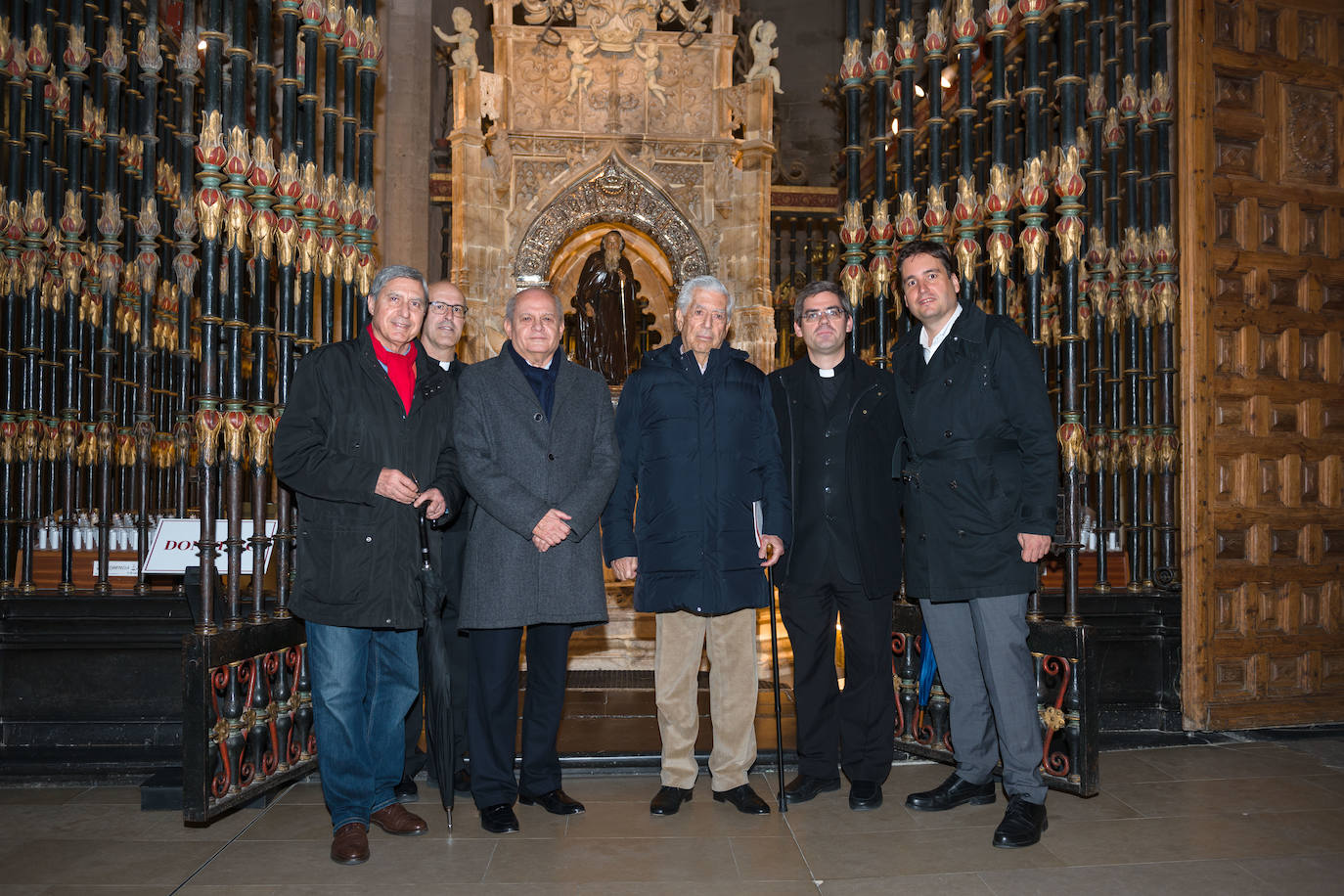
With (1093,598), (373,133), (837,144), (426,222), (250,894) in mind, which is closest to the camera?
(250,894)

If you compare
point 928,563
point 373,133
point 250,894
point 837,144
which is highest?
point 837,144

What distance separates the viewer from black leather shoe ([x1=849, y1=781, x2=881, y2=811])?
336 centimetres

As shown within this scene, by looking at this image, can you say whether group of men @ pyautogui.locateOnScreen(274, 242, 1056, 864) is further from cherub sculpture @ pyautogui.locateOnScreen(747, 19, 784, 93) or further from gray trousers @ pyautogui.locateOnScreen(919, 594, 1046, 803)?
cherub sculpture @ pyautogui.locateOnScreen(747, 19, 784, 93)

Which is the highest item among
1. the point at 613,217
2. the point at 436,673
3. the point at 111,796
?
the point at 613,217

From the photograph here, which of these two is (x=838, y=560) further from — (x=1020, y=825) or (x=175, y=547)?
(x=175, y=547)

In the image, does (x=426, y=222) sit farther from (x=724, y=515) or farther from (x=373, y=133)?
(x=724, y=515)

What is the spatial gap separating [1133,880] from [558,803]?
1.79m

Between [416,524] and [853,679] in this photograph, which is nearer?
[416,524]

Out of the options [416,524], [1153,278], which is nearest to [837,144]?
[1153,278]

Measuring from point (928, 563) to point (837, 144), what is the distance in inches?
398

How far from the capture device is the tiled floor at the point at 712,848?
8.98 ft

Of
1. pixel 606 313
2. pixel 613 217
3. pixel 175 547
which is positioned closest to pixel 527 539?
pixel 175 547

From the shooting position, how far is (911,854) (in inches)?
116

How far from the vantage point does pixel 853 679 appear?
11.3 ft
